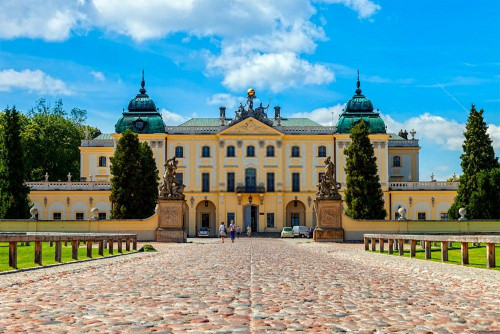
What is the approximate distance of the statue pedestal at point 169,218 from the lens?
124ft

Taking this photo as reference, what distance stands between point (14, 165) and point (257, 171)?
2815 centimetres

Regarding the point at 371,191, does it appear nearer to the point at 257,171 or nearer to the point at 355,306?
the point at 257,171

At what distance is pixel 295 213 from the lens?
2687 inches

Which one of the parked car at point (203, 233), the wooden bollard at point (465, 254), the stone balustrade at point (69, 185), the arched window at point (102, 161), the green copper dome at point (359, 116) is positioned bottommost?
the parked car at point (203, 233)

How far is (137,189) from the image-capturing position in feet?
155

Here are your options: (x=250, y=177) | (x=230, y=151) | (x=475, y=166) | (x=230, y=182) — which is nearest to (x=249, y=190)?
(x=250, y=177)

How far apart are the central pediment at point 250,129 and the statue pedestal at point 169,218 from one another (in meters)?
30.1

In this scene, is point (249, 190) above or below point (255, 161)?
below

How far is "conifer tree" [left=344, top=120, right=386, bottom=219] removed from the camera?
47.5 m

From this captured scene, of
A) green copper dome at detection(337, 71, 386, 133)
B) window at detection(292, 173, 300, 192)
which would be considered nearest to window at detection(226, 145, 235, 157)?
window at detection(292, 173, 300, 192)

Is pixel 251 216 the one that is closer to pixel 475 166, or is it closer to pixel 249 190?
pixel 249 190

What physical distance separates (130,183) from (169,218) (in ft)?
32.4

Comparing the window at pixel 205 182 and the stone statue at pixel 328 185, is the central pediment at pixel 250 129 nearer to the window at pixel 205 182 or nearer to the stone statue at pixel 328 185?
the window at pixel 205 182

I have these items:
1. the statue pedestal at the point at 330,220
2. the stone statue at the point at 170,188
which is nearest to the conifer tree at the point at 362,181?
the statue pedestal at the point at 330,220
